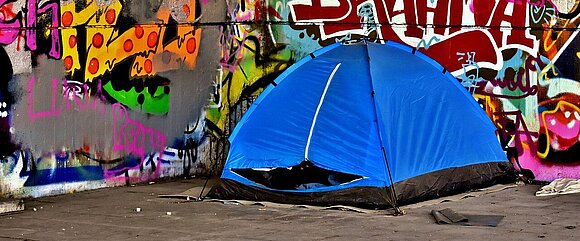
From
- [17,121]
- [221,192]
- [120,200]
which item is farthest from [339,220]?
[17,121]

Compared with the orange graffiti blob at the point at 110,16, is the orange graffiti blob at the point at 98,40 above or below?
below

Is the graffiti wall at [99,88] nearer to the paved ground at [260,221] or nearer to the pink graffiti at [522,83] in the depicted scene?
the paved ground at [260,221]

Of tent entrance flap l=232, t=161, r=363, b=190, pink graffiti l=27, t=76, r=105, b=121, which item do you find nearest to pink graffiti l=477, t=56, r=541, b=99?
tent entrance flap l=232, t=161, r=363, b=190

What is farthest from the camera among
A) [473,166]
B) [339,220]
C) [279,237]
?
[473,166]

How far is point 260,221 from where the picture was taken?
1038cm

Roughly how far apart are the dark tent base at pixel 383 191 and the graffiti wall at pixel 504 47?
1.05 metres

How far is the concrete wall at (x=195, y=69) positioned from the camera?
12.1m

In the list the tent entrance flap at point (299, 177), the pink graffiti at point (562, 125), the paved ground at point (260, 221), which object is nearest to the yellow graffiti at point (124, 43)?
the paved ground at point (260, 221)

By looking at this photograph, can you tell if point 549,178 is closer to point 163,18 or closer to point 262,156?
point 262,156

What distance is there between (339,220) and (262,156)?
1576 mm

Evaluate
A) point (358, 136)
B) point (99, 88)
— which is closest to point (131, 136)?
point (99, 88)

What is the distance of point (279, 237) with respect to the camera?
946cm

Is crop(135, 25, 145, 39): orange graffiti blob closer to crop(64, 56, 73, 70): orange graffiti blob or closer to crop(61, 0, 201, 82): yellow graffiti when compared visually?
crop(61, 0, 201, 82): yellow graffiti

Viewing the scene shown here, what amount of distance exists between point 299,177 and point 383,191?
980mm
